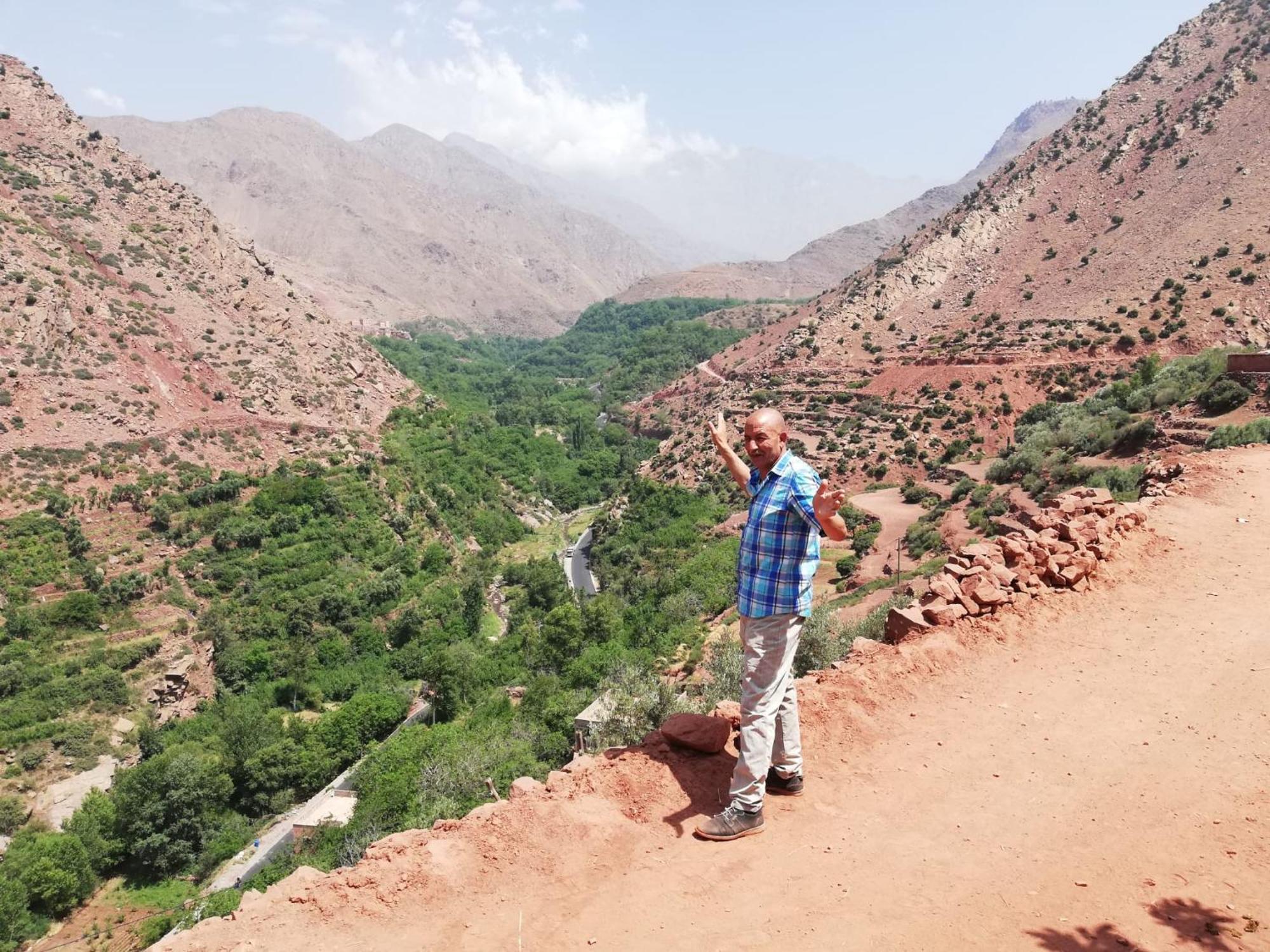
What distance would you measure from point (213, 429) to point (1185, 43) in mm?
87028

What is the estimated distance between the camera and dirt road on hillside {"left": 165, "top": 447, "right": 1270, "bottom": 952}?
4332 mm

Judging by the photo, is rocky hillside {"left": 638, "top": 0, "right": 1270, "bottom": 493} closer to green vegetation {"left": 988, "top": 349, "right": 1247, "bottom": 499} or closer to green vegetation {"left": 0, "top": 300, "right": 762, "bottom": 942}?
green vegetation {"left": 988, "top": 349, "right": 1247, "bottom": 499}

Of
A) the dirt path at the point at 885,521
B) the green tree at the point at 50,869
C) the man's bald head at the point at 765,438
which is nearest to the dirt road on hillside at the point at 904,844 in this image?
the man's bald head at the point at 765,438

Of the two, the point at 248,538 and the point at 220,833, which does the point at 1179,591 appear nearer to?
the point at 220,833

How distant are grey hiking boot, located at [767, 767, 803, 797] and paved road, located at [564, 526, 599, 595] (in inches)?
1657

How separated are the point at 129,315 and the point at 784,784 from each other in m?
48.5

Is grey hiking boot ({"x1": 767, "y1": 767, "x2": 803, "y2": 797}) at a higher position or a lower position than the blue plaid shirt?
lower

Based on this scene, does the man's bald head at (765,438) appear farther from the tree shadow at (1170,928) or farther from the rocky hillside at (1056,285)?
the rocky hillside at (1056,285)

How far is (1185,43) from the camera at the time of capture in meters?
67.4

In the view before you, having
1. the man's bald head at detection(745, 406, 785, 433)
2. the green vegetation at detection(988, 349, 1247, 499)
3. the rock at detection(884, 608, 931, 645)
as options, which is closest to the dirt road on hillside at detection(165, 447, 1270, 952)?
the rock at detection(884, 608, 931, 645)

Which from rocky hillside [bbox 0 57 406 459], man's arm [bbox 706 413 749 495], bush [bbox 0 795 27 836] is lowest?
bush [bbox 0 795 27 836]

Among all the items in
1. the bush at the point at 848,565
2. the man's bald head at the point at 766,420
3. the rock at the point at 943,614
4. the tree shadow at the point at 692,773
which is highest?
the man's bald head at the point at 766,420

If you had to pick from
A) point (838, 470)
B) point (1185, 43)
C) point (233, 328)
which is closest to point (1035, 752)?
point (838, 470)

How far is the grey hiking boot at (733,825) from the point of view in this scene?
5.04m
